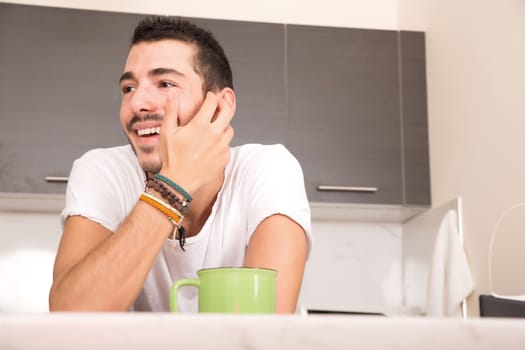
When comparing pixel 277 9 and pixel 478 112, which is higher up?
pixel 277 9

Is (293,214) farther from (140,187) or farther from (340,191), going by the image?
(340,191)

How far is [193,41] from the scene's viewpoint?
167 cm

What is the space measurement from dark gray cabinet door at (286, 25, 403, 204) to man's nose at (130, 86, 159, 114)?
53.9 inches

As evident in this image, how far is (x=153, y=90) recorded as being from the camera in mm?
1564

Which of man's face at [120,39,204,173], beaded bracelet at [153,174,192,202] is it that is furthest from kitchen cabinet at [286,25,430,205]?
beaded bracelet at [153,174,192,202]

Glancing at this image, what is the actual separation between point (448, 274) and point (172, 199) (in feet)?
5.36

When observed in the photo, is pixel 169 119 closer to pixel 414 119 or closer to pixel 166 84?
pixel 166 84

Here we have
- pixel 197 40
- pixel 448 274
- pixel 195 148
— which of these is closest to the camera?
pixel 195 148

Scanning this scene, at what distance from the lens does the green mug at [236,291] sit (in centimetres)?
76

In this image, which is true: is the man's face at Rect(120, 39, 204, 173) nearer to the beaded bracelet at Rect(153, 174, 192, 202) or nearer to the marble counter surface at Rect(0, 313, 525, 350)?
the beaded bracelet at Rect(153, 174, 192, 202)

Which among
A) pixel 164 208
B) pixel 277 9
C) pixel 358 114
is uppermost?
pixel 277 9

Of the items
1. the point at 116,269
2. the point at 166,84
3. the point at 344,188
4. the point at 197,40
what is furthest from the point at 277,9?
the point at 116,269

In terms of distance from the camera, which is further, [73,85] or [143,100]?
[73,85]

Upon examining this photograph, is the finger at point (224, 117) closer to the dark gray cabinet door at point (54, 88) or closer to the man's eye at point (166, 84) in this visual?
the man's eye at point (166, 84)
